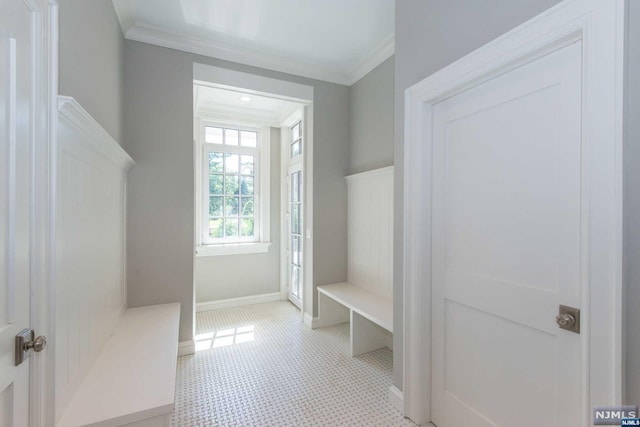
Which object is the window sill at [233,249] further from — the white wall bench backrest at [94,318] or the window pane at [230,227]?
the white wall bench backrest at [94,318]

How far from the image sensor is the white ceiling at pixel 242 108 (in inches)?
135

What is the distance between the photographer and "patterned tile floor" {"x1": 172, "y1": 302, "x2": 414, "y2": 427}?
178 cm

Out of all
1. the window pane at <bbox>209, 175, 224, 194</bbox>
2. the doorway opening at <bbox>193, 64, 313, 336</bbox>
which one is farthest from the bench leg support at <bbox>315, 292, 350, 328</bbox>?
the window pane at <bbox>209, 175, 224, 194</bbox>

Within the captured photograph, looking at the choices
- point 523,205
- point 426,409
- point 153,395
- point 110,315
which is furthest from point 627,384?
point 110,315

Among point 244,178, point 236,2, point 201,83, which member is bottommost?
point 244,178

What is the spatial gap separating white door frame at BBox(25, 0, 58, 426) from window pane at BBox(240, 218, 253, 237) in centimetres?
315

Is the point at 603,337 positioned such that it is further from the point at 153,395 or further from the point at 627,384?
the point at 153,395

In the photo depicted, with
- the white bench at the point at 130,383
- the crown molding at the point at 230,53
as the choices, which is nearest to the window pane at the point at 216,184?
the crown molding at the point at 230,53

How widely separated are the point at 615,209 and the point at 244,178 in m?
3.84

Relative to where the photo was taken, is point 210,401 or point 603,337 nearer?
point 603,337

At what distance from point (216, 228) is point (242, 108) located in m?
1.63

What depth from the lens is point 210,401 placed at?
6.33 feet

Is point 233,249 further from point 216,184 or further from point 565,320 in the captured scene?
point 565,320

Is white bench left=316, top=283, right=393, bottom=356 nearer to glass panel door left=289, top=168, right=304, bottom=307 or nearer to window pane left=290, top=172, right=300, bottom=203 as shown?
glass panel door left=289, top=168, right=304, bottom=307
